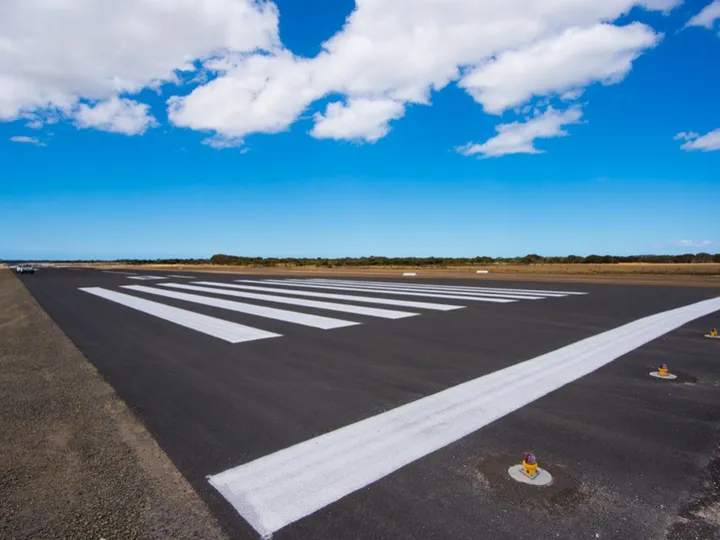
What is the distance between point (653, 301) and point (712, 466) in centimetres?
1061

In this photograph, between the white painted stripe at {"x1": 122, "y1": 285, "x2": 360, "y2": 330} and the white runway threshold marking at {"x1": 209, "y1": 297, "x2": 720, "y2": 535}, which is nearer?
the white runway threshold marking at {"x1": 209, "y1": 297, "x2": 720, "y2": 535}

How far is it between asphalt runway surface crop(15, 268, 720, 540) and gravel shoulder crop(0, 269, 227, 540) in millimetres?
145

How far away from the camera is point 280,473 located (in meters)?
2.31

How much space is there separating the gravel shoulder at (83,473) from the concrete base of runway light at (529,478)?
164cm

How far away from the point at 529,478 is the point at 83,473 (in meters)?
2.65

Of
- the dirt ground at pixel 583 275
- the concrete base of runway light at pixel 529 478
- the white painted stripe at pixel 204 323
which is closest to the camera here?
the concrete base of runway light at pixel 529 478

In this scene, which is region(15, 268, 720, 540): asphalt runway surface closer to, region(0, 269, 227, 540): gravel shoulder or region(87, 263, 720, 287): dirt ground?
region(0, 269, 227, 540): gravel shoulder

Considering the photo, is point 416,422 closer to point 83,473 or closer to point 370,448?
point 370,448

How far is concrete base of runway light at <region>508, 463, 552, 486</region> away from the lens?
85.7 inches

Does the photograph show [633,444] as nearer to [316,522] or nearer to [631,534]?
[631,534]

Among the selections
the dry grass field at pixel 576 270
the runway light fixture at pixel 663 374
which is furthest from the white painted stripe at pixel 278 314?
the dry grass field at pixel 576 270

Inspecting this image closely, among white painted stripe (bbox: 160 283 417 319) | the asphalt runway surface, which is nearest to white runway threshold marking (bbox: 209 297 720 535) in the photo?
the asphalt runway surface

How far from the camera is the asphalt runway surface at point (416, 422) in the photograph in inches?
76.2

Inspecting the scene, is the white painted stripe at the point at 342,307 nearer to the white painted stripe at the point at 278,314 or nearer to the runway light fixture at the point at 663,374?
the white painted stripe at the point at 278,314
